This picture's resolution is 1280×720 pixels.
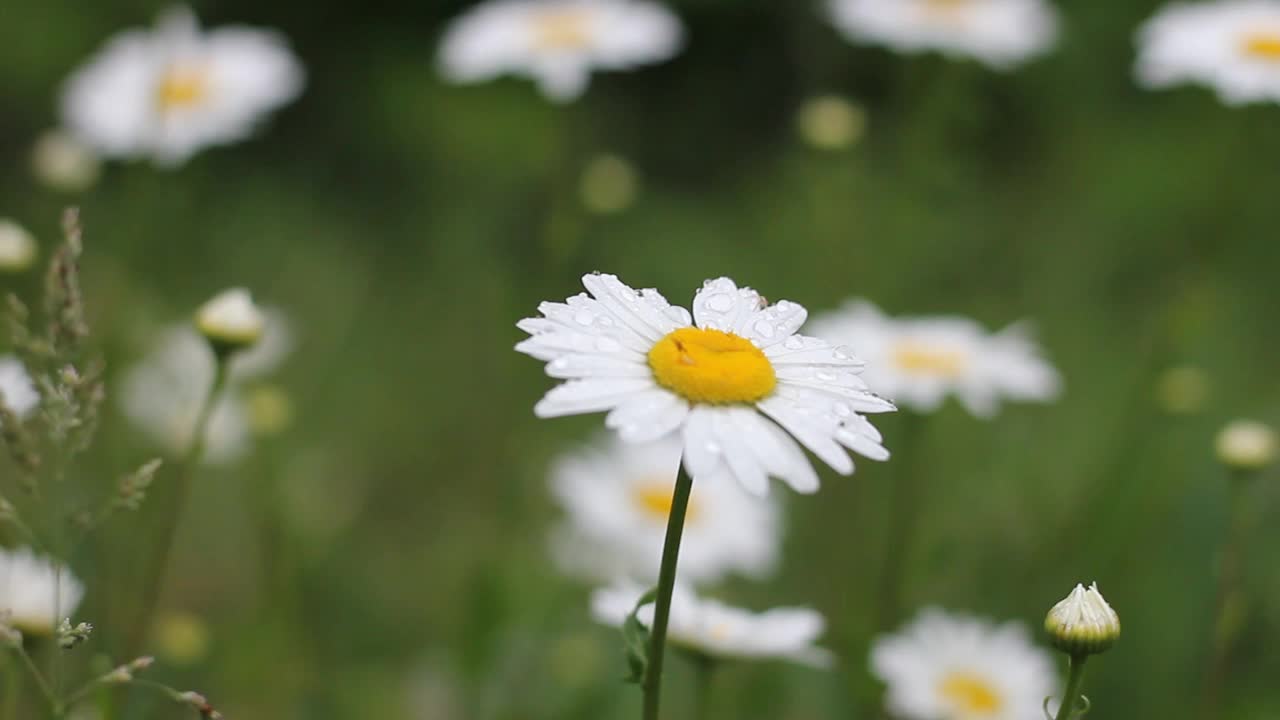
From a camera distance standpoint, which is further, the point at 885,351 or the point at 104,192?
the point at 104,192

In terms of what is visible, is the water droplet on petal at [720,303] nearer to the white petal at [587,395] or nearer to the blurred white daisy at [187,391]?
the white petal at [587,395]

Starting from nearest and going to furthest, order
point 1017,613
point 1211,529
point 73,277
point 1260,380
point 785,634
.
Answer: point 73,277
point 785,634
point 1017,613
point 1211,529
point 1260,380

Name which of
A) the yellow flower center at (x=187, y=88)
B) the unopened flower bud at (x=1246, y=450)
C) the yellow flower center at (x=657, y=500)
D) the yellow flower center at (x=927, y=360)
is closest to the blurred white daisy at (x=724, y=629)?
the unopened flower bud at (x=1246, y=450)

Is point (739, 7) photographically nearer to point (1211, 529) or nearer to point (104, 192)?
point (104, 192)

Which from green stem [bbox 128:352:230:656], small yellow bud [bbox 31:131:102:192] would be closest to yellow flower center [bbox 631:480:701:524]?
green stem [bbox 128:352:230:656]

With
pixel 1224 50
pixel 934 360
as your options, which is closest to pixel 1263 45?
pixel 1224 50

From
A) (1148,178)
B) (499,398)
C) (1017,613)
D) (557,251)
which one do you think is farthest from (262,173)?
(1017,613)

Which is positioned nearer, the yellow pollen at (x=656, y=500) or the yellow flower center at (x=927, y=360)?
the yellow flower center at (x=927, y=360)
